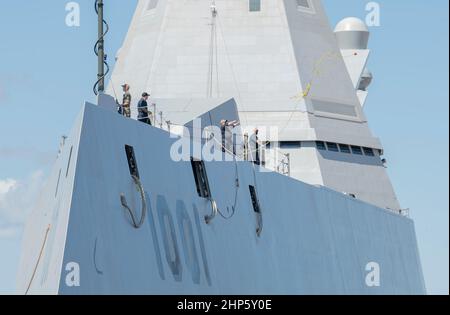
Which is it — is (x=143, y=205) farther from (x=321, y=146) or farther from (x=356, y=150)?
(x=356, y=150)

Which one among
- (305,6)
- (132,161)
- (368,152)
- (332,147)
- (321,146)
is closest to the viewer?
(132,161)

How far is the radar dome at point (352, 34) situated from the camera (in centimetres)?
5791

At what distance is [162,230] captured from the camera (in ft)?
88.9

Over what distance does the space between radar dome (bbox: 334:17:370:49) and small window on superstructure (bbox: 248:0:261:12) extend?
661cm

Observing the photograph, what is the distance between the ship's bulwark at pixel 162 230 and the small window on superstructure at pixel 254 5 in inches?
491

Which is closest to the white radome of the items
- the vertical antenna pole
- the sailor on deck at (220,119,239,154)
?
the sailor on deck at (220,119,239,154)

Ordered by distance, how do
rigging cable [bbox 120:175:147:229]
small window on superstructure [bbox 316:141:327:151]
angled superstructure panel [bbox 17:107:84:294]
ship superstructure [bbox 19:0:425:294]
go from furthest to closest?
small window on superstructure [bbox 316:141:327:151], rigging cable [bbox 120:175:147:229], ship superstructure [bbox 19:0:425:294], angled superstructure panel [bbox 17:107:84:294]

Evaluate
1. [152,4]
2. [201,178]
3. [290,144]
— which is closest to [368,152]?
[290,144]

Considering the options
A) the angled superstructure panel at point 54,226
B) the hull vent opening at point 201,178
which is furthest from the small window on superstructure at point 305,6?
the angled superstructure panel at point 54,226

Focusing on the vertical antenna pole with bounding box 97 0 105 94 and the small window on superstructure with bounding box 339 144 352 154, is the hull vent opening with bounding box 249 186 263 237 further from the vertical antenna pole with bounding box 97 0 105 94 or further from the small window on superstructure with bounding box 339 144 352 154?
the small window on superstructure with bounding box 339 144 352 154

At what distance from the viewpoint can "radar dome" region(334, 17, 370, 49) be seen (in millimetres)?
57906

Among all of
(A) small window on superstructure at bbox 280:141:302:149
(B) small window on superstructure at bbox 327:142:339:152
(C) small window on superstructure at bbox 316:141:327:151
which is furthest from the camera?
(B) small window on superstructure at bbox 327:142:339:152

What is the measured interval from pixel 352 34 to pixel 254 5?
23.1 ft
